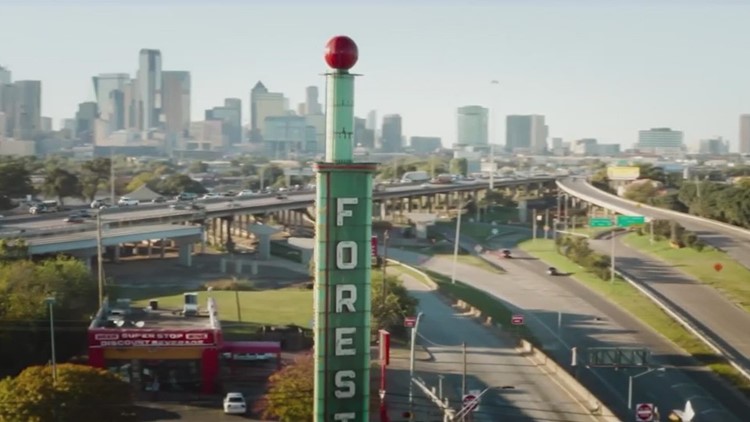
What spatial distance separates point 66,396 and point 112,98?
108 meters

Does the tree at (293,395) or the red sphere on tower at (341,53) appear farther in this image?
the tree at (293,395)

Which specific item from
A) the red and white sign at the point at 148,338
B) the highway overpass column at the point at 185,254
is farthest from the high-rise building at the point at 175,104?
the red and white sign at the point at 148,338

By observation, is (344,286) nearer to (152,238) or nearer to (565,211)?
(152,238)

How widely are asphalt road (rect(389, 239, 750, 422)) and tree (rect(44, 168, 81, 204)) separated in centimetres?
2217

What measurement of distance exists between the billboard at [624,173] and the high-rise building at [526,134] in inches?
2458

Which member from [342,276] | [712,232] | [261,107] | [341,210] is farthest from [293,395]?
[261,107]

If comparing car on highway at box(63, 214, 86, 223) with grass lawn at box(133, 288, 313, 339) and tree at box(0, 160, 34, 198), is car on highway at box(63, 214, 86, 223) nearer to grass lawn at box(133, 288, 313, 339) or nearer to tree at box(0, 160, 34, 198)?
grass lawn at box(133, 288, 313, 339)

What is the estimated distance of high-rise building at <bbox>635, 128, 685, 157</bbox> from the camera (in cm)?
8644

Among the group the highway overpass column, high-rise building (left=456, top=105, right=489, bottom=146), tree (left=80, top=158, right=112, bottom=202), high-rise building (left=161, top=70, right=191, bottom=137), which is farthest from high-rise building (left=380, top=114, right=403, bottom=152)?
the highway overpass column

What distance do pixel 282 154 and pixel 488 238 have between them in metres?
78.1

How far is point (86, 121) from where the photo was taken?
11150cm

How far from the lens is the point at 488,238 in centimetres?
4675

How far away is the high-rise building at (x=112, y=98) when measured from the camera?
117 m

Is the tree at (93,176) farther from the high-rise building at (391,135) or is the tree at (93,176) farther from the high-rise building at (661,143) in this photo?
the high-rise building at (391,135)
